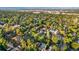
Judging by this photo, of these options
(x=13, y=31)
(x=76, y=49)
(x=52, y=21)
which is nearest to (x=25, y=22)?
(x=13, y=31)

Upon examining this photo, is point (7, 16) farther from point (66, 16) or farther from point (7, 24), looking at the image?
point (66, 16)

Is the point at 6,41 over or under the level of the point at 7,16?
under
